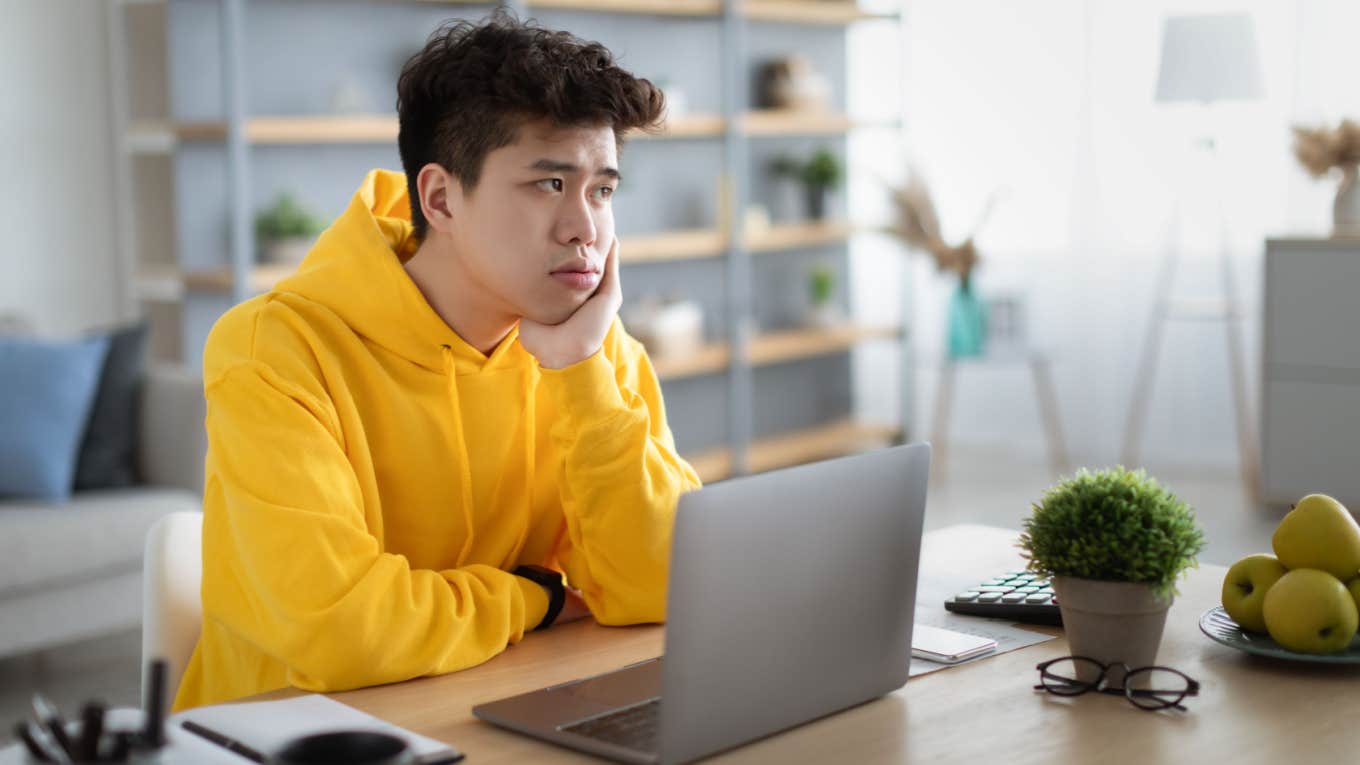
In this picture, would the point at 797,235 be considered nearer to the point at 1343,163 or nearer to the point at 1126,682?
the point at 1343,163

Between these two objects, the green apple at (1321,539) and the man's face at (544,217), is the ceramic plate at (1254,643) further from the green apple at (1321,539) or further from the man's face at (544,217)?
the man's face at (544,217)

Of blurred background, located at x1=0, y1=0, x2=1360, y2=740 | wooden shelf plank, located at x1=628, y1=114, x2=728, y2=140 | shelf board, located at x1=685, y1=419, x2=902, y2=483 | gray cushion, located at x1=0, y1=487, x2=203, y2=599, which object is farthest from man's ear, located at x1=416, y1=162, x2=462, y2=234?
shelf board, located at x1=685, y1=419, x2=902, y2=483

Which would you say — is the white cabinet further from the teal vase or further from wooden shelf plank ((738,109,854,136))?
wooden shelf plank ((738,109,854,136))

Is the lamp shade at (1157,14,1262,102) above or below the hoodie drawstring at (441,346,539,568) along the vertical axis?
above

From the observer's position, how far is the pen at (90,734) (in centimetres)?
89

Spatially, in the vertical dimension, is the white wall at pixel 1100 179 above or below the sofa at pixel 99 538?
above

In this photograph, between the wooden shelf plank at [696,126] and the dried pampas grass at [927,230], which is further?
the dried pampas grass at [927,230]

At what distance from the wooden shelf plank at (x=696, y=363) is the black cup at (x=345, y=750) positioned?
13.3 ft

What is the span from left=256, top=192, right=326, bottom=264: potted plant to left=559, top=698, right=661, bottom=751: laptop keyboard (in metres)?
3.09

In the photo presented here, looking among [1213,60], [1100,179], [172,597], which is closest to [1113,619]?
[172,597]

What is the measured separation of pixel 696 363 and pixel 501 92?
3688 millimetres

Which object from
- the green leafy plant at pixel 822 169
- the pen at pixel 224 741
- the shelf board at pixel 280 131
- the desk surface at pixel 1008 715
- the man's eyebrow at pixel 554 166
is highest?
the shelf board at pixel 280 131

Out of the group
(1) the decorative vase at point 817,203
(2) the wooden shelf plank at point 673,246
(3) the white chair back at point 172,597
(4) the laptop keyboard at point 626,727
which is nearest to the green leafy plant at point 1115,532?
(4) the laptop keyboard at point 626,727

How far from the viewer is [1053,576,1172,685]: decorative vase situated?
4.14ft
